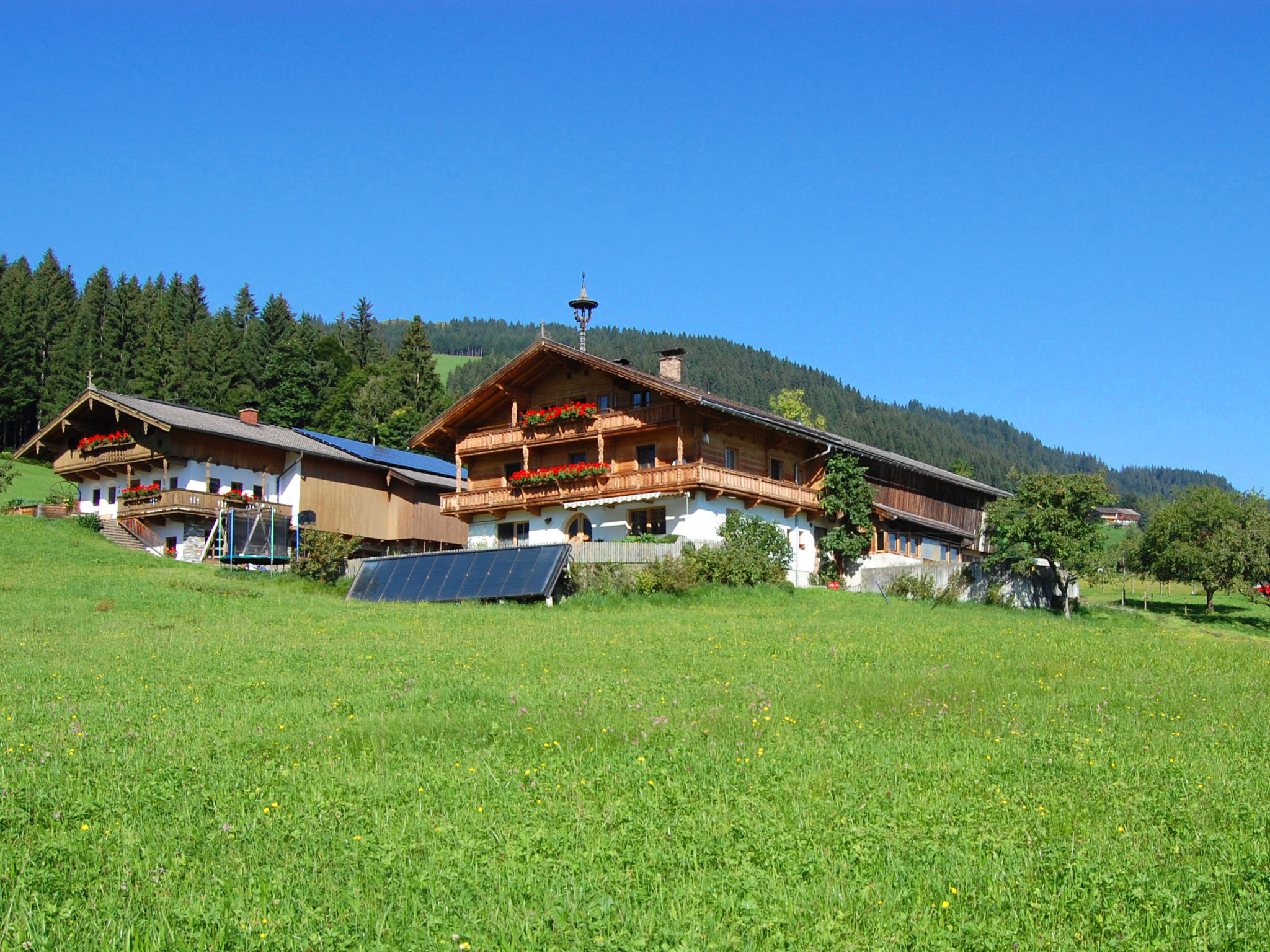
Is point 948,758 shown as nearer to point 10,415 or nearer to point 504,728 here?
point 504,728

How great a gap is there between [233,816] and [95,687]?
829 centimetres

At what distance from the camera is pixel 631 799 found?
439 inches

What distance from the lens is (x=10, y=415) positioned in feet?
286

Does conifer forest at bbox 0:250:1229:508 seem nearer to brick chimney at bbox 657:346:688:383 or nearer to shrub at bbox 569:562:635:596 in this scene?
brick chimney at bbox 657:346:688:383

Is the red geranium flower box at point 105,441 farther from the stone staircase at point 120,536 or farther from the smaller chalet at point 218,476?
the stone staircase at point 120,536

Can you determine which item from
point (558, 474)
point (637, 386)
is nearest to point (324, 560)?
point (558, 474)

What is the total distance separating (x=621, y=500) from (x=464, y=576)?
8789 millimetres

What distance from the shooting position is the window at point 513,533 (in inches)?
1850

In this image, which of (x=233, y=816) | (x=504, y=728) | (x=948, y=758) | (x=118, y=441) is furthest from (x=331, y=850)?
(x=118, y=441)

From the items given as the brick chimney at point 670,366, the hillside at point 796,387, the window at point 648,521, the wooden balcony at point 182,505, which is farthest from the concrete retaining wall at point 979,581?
the hillside at point 796,387

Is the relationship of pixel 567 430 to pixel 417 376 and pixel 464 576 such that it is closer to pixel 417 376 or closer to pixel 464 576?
pixel 464 576

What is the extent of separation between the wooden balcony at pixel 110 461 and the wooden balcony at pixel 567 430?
14.5 m

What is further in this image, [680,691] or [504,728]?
[680,691]

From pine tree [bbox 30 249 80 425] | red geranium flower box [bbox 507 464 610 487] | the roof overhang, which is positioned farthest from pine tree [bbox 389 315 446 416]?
red geranium flower box [bbox 507 464 610 487]
